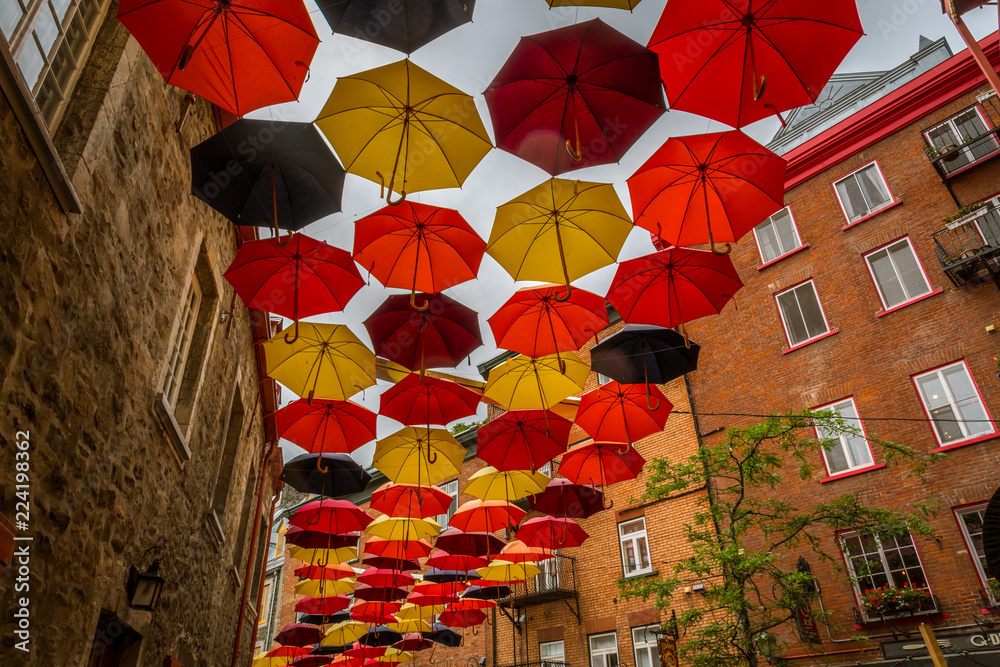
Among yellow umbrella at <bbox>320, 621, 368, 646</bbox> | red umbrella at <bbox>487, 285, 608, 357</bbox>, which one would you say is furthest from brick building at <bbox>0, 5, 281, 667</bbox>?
yellow umbrella at <bbox>320, 621, 368, 646</bbox>

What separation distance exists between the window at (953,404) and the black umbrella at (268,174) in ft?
40.7

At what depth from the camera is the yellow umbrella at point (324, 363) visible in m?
8.89

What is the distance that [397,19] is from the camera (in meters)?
5.25

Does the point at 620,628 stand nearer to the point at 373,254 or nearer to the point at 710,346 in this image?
the point at 710,346

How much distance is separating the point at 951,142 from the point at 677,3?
12.7m

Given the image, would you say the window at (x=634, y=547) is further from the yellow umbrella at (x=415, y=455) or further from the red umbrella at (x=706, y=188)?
the red umbrella at (x=706, y=188)

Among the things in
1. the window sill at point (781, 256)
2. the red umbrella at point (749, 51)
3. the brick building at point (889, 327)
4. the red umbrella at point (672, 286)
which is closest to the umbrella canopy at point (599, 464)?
the red umbrella at point (672, 286)

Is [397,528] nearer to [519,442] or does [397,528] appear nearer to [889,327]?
[519,442]

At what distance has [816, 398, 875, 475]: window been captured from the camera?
43.6ft

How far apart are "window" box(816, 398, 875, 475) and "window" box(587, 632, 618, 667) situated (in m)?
7.31

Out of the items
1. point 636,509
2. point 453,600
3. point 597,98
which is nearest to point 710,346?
point 636,509

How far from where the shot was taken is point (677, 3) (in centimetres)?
530

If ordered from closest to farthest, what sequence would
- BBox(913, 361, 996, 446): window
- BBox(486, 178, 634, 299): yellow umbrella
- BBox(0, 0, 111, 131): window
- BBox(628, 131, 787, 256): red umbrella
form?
1. BBox(0, 0, 111, 131): window
2. BBox(628, 131, 787, 256): red umbrella
3. BBox(486, 178, 634, 299): yellow umbrella
4. BBox(913, 361, 996, 446): window

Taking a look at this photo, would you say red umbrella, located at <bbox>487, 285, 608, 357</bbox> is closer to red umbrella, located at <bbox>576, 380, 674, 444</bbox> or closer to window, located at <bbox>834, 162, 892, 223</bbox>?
red umbrella, located at <bbox>576, 380, 674, 444</bbox>
